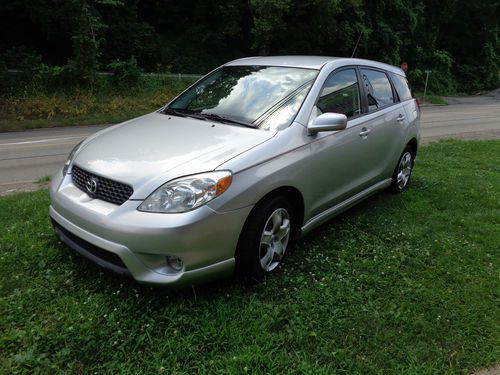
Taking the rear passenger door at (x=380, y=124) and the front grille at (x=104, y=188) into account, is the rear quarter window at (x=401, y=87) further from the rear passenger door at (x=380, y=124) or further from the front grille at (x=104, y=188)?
the front grille at (x=104, y=188)

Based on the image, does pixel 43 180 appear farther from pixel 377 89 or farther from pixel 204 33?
pixel 204 33

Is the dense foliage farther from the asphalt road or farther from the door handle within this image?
the door handle

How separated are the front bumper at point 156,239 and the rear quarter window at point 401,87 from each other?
345cm

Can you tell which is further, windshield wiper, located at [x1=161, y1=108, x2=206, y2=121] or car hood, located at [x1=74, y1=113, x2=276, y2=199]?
windshield wiper, located at [x1=161, y1=108, x2=206, y2=121]

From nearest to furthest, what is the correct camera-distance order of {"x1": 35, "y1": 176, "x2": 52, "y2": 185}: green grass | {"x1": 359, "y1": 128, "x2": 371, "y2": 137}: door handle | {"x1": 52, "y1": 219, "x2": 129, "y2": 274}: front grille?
{"x1": 52, "y1": 219, "x2": 129, "y2": 274}: front grille < {"x1": 359, "y1": 128, "x2": 371, "y2": 137}: door handle < {"x1": 35, "y1": 176, "x2": 52, "y2": 185}: green grass

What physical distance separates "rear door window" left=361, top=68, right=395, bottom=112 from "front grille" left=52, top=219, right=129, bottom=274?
10.0 feet

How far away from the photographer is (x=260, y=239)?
10.6 feet

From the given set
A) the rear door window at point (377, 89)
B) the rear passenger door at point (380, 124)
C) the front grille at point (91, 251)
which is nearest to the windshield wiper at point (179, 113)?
the front grille at point (91, 251)

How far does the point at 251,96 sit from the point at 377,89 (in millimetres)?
1779

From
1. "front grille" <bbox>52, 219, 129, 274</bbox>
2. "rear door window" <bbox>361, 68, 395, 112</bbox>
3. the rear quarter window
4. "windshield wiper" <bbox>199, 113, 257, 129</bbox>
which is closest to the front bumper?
"front grille" <bbox>52, 219, 129, 274</bbox>

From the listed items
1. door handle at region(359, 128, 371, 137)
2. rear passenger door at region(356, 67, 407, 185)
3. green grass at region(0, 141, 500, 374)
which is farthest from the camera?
rear passenger door at region(356, 67, 407, 185)

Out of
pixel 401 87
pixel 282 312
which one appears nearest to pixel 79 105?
pixel 401 87

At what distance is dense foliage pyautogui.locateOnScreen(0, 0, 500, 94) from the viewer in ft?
66.6

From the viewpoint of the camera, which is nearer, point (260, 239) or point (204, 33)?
point (260, 239)
